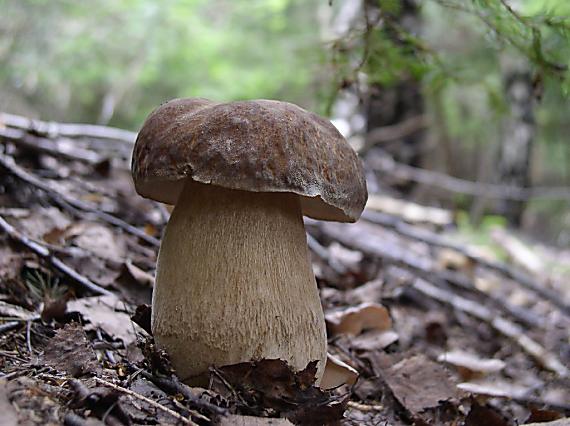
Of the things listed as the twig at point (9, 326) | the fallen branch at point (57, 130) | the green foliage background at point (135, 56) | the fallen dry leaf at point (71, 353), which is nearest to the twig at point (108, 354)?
the fallen dry leaf at point (71, 353)

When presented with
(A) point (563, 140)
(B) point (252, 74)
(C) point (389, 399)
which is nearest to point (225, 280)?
(C) point (389, 399)

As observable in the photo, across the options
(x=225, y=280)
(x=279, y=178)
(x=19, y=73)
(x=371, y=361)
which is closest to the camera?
(x=279, y=178)

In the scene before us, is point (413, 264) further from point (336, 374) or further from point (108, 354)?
point (108, 354)

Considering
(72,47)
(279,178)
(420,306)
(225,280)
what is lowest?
(420,306)

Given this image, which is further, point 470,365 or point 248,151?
point 470,365

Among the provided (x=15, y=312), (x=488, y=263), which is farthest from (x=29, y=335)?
(x=488, y=263)

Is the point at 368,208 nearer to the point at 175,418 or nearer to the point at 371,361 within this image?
the point at 371,361

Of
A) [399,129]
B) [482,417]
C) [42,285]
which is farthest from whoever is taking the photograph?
[399,129]

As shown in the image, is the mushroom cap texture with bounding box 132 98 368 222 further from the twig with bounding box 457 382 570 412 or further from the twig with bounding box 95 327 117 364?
the twig with bounding box 457 382 570 412

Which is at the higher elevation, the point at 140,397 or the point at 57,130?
the point at 57,130
